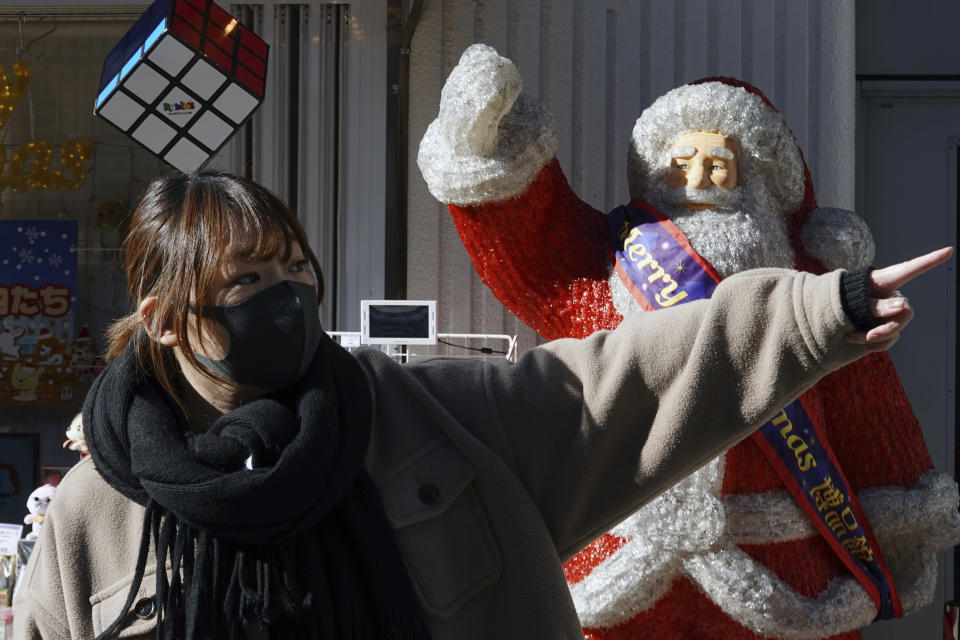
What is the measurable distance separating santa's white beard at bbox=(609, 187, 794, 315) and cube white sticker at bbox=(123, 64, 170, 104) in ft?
3.60

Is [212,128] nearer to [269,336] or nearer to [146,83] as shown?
[146,83]

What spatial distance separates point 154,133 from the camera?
7.98 feet

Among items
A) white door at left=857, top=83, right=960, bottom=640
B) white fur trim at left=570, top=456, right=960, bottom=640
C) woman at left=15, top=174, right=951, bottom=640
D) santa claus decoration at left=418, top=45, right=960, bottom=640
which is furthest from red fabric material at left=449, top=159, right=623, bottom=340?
white door at left=857, top=83, right=960, bottom=640

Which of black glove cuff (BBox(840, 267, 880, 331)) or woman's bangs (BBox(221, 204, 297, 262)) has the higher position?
woman's bangs (BBox(221, 204, 297, 262))

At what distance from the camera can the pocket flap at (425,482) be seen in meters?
1.37

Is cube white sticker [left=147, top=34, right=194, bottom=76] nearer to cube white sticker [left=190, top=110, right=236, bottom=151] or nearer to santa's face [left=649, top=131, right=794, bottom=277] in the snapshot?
cube white sticker [left=190, top=110, right=236, bottom=151]

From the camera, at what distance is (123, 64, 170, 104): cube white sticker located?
2.34 metres

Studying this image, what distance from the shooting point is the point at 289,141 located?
11.2 ft

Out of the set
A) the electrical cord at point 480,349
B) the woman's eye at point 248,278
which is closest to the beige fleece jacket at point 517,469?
the woman's eye at point 248,278

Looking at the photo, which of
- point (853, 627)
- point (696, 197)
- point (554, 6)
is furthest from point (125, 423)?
point (554, 6)

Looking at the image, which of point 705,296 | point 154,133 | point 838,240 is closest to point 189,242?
point 154,133

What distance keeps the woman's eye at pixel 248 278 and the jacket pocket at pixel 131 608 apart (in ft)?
1.26

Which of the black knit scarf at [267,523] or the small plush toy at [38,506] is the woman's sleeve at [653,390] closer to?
the black knit scarf at [267,523]

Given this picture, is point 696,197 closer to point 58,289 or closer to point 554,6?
point 554,6
